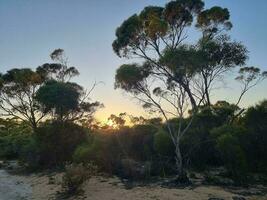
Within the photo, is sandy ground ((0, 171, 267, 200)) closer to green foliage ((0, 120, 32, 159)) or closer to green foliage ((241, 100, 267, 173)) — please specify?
green foliage ((241, 100, 267, 173))

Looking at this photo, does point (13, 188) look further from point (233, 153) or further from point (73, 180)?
point (233, 153)

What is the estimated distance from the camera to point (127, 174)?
56.6 ft

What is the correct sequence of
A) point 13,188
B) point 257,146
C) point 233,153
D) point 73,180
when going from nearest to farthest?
point 73,180, point 233,153, point 257,146, point 13,188

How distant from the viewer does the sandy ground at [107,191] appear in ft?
40.2

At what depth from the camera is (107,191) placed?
14.2 m

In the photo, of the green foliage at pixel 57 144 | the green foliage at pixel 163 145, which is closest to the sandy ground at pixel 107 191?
the green foliage at pixel 163 145

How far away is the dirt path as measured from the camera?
15.0 m

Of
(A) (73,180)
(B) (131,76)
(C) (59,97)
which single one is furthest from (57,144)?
(B) (131,76)

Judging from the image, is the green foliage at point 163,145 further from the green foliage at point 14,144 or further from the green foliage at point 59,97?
the green foliage at point 59,97

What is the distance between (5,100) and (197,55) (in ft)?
86.5

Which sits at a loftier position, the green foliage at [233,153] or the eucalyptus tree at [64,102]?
the eucalyptus tree at [64,102]

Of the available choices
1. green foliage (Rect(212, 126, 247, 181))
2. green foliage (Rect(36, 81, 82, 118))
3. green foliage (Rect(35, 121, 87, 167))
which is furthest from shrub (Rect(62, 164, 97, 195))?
green foliage (Rect(36, 81, 82, 118))

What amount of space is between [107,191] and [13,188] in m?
5.82

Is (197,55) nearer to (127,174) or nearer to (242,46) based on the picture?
(242,46)
